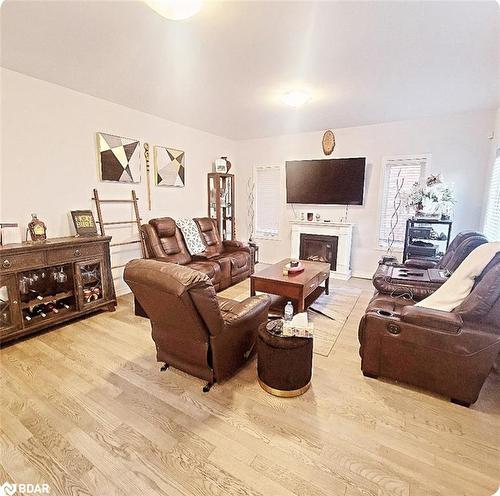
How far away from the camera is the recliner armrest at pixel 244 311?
7.02ft

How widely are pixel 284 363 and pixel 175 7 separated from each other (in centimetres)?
238

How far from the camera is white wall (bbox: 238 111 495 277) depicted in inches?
165

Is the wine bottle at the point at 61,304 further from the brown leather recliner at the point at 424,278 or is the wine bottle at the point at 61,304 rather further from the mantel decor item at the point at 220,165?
the mantel decor item at the point at 220,165

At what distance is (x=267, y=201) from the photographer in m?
6.18

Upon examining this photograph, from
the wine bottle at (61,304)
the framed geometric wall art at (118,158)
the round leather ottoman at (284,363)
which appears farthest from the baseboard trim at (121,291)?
the round leather ottoman at (284,363)

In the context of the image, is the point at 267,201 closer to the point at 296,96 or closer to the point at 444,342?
the point at 296,96

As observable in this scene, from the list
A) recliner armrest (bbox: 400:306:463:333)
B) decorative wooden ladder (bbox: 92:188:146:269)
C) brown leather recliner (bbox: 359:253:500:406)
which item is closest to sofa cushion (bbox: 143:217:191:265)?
decorative wooden ladder (bbox: 92:188:146:269)

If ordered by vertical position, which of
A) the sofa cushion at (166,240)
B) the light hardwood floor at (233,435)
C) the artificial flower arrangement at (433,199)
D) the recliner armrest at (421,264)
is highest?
the artificial flower arrangement at (433,199)

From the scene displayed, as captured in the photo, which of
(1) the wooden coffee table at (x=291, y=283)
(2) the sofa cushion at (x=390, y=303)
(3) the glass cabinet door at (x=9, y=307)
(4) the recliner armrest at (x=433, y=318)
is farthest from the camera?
(1) the wooden coffee table at (x=291, y=283)

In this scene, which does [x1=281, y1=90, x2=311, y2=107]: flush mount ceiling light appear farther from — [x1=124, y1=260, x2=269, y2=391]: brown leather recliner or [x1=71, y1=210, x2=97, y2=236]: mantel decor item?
[x1=71, y1=210, x2=97, y2=236]: mantel decor item

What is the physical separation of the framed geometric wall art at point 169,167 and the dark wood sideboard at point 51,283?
5.46ft

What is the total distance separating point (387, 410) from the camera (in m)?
1.93

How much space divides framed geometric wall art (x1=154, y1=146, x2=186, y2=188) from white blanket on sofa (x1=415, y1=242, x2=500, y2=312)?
4.07 m

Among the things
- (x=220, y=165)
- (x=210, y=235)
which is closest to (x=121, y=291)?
(x=210, y=235)
